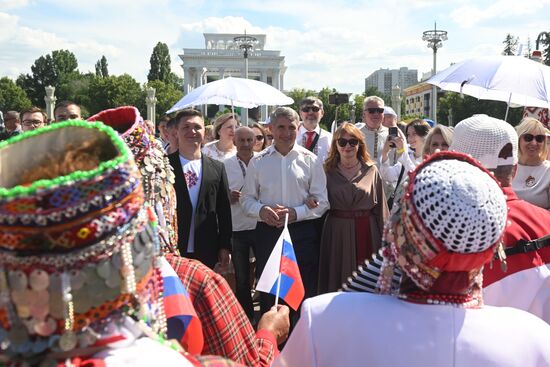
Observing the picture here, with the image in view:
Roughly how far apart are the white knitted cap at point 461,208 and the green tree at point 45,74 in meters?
80.8

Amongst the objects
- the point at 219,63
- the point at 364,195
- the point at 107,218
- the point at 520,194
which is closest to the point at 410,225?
the point at 107,218

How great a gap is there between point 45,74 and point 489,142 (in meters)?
85.2

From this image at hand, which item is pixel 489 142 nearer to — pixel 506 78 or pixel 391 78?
pixel 506 78

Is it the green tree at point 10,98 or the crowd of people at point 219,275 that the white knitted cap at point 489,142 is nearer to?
the crowd of people at point 219,275

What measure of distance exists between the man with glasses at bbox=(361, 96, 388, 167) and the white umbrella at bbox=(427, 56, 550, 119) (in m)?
1.37


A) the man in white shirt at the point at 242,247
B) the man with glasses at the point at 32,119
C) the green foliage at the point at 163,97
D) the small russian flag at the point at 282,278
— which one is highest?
the green foliage at the point at 163,97

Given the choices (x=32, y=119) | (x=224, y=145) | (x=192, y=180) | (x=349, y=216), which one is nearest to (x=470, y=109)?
(x=224, y=145)

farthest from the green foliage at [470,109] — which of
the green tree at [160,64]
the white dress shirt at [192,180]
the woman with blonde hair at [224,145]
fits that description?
the green tree at [160,64]

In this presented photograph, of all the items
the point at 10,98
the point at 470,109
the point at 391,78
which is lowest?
the point at 470,109

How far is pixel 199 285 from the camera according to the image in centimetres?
211

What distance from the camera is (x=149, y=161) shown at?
2.39 meters

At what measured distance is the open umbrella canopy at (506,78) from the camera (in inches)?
191

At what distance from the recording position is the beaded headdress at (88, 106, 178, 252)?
2320mm

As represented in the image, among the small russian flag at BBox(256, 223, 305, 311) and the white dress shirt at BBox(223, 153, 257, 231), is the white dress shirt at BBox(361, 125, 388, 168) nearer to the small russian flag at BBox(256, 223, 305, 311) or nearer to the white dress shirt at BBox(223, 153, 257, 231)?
the white dress shirt at BBox(223, 153, 257, 231)
